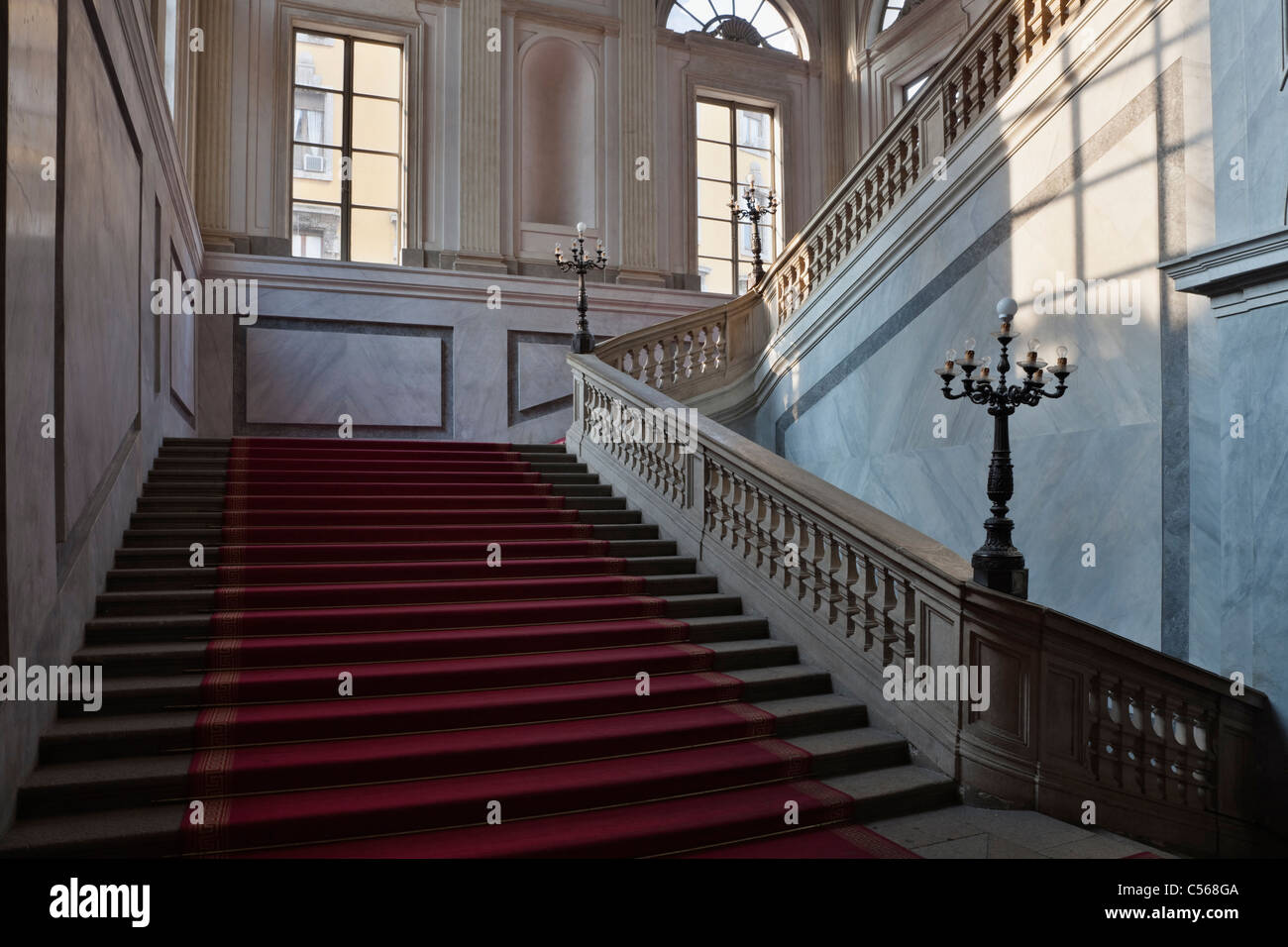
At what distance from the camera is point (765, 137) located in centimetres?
1483

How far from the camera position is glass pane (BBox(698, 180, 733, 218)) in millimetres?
14336

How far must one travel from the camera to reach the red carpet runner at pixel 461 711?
12.8 ft

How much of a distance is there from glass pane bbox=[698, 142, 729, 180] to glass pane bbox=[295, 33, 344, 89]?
205 inches

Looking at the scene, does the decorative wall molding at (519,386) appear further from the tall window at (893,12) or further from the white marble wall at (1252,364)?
the white marble wall at (1252,364)

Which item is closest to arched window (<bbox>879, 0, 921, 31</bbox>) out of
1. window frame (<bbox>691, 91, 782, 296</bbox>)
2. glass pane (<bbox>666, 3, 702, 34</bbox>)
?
window frame (<bbox>691, 91, 782, 296</bbox>)

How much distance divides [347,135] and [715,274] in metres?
5.52

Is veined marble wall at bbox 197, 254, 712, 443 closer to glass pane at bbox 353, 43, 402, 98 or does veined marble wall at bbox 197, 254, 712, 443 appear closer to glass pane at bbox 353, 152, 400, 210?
glass pane at bbox 353, 152, 400, 210

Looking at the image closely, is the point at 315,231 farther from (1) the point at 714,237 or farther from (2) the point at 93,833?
(2) the point at 93,833

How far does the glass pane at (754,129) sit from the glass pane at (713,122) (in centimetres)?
24

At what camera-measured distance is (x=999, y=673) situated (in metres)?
4.58
